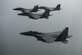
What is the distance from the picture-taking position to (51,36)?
2.76 m

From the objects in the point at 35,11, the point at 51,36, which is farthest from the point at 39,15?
the point at 51,36

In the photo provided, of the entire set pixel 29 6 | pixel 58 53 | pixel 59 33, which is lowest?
pixel 58 53

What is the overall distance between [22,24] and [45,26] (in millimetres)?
208

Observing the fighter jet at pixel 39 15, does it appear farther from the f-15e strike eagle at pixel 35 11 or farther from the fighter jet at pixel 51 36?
the fighter jet at pixel 51 36

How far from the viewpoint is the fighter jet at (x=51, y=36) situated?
8.98 ft

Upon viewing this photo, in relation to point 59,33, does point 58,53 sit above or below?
below

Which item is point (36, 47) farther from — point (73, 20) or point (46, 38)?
point (73, 20)

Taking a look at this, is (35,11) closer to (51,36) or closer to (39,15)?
(39,15)

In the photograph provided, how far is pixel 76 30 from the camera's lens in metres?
2.82

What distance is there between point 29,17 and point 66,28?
35cm

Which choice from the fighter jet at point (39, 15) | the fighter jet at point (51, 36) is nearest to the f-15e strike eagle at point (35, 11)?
the fighter jet at point (39, 15)

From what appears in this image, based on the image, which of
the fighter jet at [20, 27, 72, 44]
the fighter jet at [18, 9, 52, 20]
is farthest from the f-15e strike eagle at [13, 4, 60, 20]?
the fighter jet at [20, 27, 72, 44]

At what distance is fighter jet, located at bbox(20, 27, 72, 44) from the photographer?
2.74 m

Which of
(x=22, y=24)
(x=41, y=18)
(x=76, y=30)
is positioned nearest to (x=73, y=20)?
(x=76, y=30)
